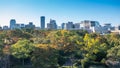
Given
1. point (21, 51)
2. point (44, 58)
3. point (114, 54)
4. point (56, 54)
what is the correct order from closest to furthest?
point (44, 58) → point (56, 54) → point (21, 51) → point (114, 54)

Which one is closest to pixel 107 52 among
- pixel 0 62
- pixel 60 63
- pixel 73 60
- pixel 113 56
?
pixel 113 56

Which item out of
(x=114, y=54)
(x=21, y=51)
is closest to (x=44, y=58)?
(x=21, y=51)

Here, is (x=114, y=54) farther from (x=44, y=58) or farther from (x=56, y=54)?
(x=44, y=58)

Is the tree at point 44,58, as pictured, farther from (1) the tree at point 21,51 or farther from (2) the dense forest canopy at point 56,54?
(1) the tree at point 21,51

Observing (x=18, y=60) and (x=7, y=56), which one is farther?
(x=18, y=60)

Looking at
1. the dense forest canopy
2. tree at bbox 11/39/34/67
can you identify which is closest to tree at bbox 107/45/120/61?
the dense forest canopy

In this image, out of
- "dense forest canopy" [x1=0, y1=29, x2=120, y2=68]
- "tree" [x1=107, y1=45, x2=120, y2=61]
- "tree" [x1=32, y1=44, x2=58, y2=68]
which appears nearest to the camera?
"tree" [x1=32, y1=44, x2=58, y2=68]

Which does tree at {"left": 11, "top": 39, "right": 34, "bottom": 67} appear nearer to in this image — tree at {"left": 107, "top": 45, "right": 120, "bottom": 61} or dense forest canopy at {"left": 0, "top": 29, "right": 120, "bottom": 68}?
dense forest canopy at {"left": 0, "top": 29, "right": 120, "bottom": 68}

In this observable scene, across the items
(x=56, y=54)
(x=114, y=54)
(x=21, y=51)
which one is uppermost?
(x=21, y=51)

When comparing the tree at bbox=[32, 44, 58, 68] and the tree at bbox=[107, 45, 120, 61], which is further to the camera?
the tree at bbox=[107, 45, 120, 61]

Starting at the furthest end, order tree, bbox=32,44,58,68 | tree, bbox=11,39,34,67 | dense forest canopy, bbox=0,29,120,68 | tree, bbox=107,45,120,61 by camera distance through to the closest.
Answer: tree, bbox=107,45,120,61 < tree, bbox=11,39,34,67 < dense forest canopy, bbox=0,29,120,68 < tree, bbox=32,44,58,68

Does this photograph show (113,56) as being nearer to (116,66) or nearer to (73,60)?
(116,66)
